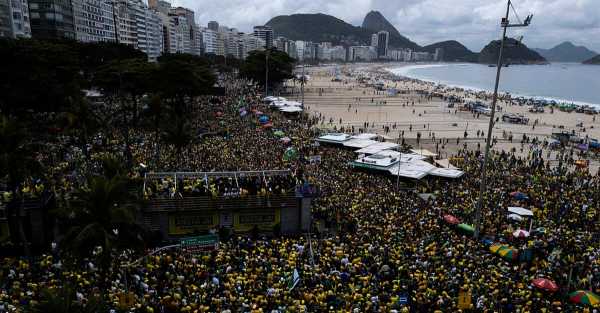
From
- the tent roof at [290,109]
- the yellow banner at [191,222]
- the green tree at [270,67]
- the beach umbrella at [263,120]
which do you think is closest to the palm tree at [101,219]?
the yellow banner at [191,222]

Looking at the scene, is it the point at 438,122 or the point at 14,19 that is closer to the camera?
the point at 14,19

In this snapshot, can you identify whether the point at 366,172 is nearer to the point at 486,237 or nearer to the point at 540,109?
the point at 486,237

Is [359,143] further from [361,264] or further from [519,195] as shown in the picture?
[361,264]

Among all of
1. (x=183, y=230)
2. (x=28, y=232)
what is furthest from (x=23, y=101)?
(x=183, y=230)

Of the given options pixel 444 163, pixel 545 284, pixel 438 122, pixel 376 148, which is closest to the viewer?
pixel 545 284

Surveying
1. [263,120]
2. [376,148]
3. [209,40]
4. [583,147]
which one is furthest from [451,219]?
[209,40]

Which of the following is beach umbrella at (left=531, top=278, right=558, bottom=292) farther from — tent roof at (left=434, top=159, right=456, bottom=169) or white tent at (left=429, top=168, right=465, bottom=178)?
tent roof at (left=434, top=159, right=456, bottom=169)

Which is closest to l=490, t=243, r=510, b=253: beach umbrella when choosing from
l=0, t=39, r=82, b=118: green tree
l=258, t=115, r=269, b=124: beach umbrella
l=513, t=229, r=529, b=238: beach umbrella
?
l=513, t=229, r=529, b=238: beach umbrella
